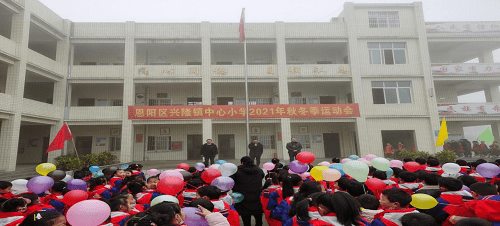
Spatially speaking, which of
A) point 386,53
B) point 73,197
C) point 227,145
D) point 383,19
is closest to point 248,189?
point 73,197

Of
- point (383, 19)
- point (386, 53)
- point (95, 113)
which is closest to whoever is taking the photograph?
A: point (95, 113)

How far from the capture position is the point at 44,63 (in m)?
13.4

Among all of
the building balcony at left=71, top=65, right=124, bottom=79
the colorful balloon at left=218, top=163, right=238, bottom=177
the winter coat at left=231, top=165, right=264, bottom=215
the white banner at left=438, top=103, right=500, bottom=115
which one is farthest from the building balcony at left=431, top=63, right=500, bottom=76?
the building balcony at left=71, top=65, right=124, bottom=79

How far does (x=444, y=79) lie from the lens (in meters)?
16.2

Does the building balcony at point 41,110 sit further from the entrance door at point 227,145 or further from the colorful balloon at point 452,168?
the colorful balloon at point 452,168

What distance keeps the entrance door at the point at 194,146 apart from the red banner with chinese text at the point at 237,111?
118 inches

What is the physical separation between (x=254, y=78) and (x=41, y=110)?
1130 centimetres

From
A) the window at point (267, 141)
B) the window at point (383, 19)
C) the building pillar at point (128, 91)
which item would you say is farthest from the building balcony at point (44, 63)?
the window at point (383, 19)

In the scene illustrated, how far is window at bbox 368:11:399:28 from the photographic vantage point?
16.6 meters

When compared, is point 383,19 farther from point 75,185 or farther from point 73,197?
point 73,197

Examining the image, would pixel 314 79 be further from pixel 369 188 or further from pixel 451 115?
pixel 369 188

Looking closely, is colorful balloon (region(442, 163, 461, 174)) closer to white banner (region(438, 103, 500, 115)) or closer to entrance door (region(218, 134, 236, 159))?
entrance door (region(218, 134, 236, 159))

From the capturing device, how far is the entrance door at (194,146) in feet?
55.7

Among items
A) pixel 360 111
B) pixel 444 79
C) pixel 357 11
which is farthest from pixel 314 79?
pixel 444 79
